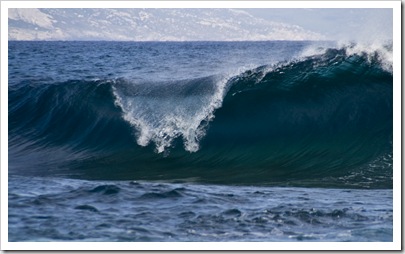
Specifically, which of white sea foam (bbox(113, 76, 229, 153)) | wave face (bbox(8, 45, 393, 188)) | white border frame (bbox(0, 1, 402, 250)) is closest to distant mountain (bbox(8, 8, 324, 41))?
white border frame (bbox(0, 1, 402, 250))

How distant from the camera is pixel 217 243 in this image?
19.7ft

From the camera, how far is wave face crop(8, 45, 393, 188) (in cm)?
988

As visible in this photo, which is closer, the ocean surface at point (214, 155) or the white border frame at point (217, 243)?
the white border frame at point (217, 243)

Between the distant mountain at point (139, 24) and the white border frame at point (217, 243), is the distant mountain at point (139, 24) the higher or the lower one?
the higher one

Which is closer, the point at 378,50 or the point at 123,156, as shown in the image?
the point at 123,156

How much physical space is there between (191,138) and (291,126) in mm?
1799

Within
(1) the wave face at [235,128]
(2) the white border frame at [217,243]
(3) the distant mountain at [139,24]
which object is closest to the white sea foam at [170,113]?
(1) the wave face at [235,128]

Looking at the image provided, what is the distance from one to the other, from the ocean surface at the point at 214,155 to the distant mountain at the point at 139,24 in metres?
0.89

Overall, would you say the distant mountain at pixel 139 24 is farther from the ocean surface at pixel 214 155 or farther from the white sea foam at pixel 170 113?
the white sea foam at pixel 170 113

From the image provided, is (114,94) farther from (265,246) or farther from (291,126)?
(265,246)

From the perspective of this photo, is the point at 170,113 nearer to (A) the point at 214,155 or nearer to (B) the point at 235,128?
(B) the point at 235,128

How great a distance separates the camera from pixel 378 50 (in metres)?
12.0

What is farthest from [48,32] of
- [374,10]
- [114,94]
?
[374,10]

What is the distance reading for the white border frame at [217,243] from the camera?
599 cm
